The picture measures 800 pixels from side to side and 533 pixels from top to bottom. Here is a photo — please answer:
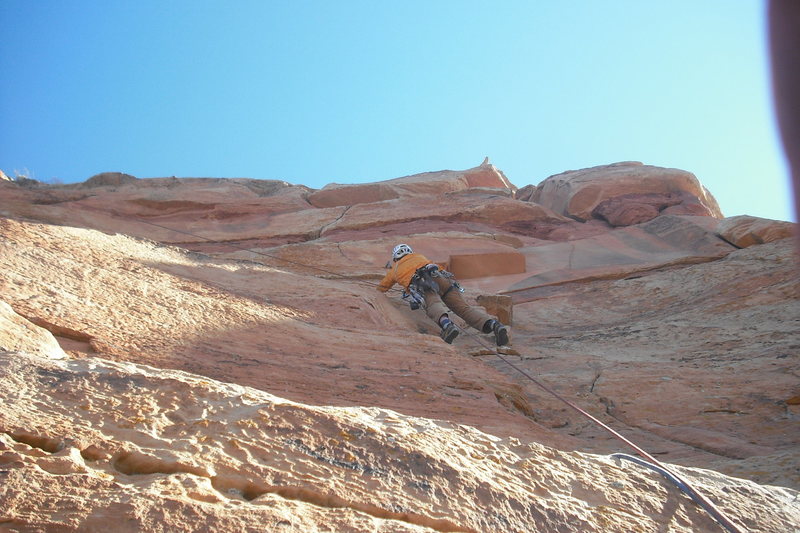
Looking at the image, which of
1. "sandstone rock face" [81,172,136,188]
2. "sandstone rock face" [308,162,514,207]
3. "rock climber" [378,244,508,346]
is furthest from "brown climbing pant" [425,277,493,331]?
"sandstone rock face" [81,172,136,188]

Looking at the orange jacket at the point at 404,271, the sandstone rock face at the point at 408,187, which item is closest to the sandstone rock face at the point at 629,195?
the sandstone rock face at the point at 408,187

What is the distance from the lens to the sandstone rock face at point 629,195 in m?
16.9

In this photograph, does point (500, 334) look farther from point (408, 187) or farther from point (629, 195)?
point (408, 187)

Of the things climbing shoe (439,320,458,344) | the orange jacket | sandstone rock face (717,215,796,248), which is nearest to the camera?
climbing shoe (439,320,458,344)

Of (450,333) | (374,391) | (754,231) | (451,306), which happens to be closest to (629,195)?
(754,231)

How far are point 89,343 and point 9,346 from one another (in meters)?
0.94

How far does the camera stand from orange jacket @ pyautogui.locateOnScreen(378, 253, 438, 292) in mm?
9578

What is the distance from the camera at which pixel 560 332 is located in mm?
9766

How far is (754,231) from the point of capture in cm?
1238

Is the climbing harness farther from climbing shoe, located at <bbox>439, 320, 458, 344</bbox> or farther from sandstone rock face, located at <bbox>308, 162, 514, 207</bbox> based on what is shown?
sandstone rock face, located at <bbox>308, 162, 514, 207</bbox>

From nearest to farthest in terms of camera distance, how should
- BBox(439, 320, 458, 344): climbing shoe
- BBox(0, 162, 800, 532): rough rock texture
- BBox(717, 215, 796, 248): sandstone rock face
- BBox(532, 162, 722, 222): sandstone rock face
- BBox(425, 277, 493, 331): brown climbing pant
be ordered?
1. BBox(0, 162, 800, 532): rough rock texture
2. BBox(439, 320, 458, 344): climbing shoe
3. BBox(425, 277, 493, 331): brown climbing pant
4. BBox(717, 215, 796, 248): sandstone rock face
5. BBox(532, 162, 722, 222): sandstone rock face

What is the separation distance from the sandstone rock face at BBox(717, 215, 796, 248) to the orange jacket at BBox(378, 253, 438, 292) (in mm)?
6404

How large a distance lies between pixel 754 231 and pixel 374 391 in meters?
10.1

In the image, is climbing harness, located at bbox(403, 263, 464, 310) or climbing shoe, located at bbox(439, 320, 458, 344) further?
climbing harness, located at bbox(403, 263, 464, 310)
